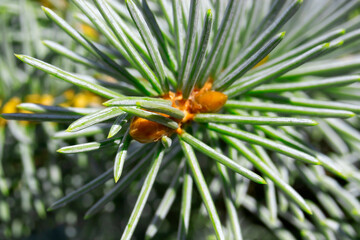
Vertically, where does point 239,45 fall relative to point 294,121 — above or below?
above

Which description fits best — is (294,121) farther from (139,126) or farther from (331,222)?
(331,222)

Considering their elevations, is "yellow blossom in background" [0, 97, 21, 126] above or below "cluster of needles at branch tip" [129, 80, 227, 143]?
above

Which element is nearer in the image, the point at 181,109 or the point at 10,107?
the point at 181,109

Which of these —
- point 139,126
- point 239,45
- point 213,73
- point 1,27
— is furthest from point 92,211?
point 1,27

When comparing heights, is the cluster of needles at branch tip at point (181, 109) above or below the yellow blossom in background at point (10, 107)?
below

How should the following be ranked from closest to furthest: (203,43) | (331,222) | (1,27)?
(203,43), (331,222), (1,27)

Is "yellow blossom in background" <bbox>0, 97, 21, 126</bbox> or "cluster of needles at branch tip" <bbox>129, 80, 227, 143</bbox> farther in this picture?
"yellow blossom in background" <bbox>0, 97, 21, 126</bbox>

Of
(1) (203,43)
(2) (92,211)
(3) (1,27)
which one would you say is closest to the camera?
(1) (203,43)

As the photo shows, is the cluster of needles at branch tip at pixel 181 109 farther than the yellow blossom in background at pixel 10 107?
No
